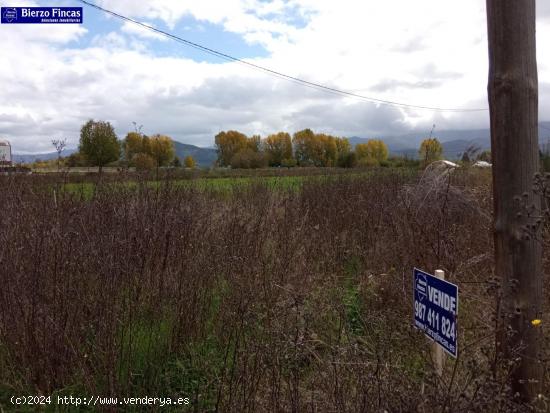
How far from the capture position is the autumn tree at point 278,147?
326 feet

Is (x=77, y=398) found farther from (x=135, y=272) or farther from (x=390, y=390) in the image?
(x=390, y=390)

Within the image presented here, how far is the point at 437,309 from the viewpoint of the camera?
2287 millimetres

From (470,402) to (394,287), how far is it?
2.67m

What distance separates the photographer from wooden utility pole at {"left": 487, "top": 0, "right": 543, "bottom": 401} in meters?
2.23

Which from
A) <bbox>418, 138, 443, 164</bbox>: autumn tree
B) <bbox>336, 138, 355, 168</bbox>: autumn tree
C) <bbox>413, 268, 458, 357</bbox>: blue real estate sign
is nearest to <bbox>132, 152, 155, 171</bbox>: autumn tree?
<bbox>418, 138, 443, 164</bbox>: autumn tree

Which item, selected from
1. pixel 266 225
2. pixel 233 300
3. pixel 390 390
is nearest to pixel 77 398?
pixel 233 300

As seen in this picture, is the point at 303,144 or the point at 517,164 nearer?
the point at 517,164

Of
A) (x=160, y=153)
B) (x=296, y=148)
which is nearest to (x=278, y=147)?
(x=296, y=148)

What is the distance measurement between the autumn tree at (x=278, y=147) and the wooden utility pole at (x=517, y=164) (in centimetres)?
9196

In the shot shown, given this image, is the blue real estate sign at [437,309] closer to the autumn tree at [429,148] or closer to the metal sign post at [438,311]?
the metal sign post at [438,311]

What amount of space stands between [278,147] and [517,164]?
106m

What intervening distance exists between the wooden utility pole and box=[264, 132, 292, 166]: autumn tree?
92.0 m

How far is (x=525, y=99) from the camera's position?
2244mm

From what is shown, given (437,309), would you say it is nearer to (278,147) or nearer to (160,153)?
(160,153)
